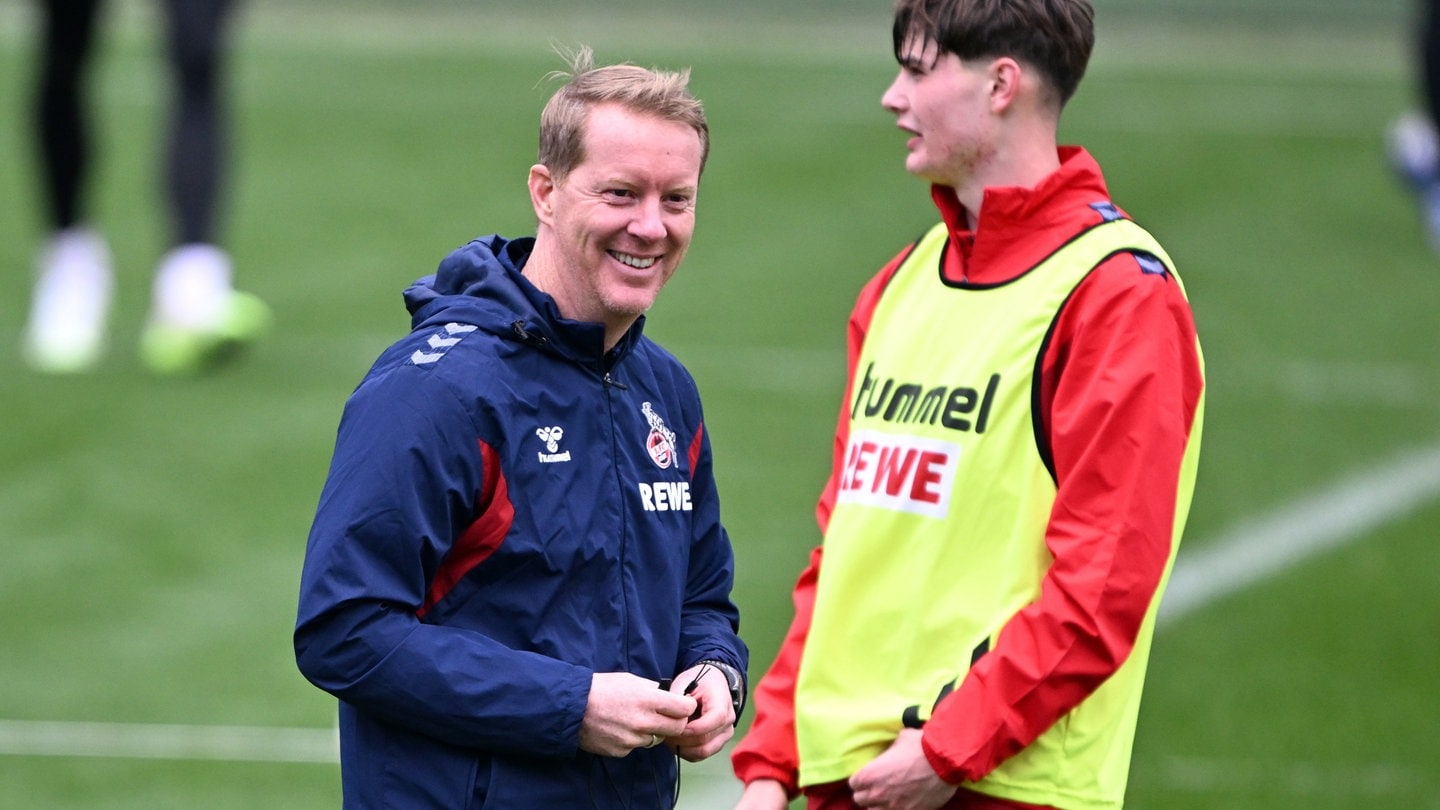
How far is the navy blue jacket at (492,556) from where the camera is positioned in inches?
102

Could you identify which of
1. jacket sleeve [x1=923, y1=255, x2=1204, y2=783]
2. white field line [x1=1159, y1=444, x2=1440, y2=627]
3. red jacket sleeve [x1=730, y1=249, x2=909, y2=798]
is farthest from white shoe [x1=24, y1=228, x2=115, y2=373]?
jacket sleeve [x1=923, y1=255, x2=1204, y2=783]

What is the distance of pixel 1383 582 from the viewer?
723 cm

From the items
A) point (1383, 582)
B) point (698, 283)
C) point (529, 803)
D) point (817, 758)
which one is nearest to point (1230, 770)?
point (1383, 582)

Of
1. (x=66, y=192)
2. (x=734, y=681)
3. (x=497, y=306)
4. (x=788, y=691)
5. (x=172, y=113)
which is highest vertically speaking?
(x=497, y=306)

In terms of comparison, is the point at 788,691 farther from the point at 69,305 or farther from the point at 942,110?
the point at 69,305

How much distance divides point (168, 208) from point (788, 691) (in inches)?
231

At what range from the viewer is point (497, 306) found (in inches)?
110

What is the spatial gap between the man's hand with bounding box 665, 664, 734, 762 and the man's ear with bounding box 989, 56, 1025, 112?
977mm

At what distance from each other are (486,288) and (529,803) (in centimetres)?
66

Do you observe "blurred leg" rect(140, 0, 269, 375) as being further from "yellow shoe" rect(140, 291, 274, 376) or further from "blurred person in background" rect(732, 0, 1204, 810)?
"blurred person in background" rect(732, 0, 1204, 810)

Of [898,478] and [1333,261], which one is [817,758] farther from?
[1333,261]

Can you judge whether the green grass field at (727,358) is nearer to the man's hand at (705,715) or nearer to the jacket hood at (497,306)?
the man's hand at (705,715)

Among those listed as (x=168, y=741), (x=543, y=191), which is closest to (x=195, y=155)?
(x=168, y=741)

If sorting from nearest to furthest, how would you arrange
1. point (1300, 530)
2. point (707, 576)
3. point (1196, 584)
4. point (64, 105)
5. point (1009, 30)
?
1. point (707, 576)
2. point (1009, 30)
3. point (1196, 584)
4. point (1300, 530)
5. point (64, 105)
